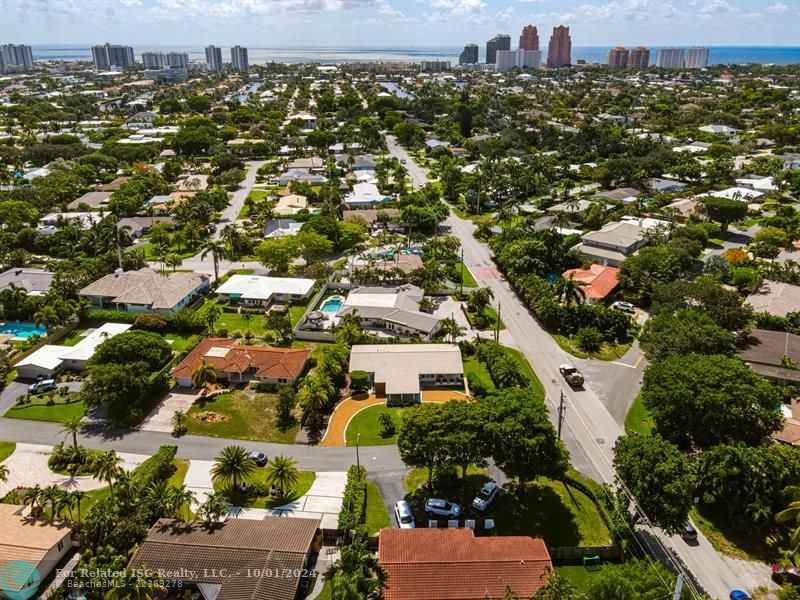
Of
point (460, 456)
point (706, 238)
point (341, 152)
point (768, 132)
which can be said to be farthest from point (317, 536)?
point (768, 132)

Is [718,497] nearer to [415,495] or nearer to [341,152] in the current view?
[415,495]

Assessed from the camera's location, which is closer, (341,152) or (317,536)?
(317,536)

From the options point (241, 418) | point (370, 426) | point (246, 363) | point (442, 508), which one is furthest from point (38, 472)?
point (442, 508)

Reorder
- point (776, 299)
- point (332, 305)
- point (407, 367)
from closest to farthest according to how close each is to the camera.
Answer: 1. point (407, 367)
2. point (776, 299)
3. point (332, 305)

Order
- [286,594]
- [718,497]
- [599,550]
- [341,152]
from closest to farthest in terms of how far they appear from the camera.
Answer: [286,594] → [599,550] → [718,497] → [341,152]

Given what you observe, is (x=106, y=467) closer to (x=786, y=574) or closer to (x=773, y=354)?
(x=786, y=574)

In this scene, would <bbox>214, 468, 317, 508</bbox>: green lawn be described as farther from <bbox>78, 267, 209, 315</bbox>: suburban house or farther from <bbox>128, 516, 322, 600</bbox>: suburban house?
<bbox>78, 267, 209, 315</bbox>: suburban house
